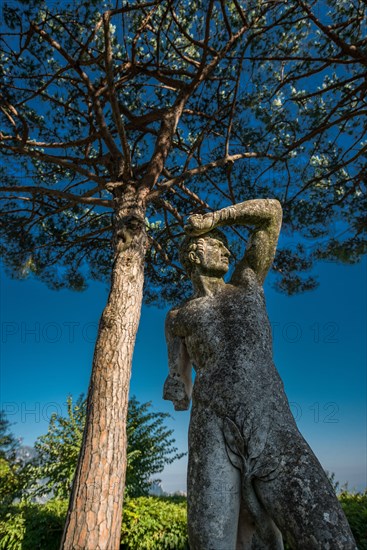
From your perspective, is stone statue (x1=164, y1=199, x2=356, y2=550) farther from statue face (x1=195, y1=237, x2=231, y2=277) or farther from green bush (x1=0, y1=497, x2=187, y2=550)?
green bush (x1=0, y1=497, x2=187, y2=550)

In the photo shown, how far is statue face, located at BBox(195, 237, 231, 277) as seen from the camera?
2994 mm

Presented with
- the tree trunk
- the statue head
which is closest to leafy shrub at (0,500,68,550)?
the tree trunk

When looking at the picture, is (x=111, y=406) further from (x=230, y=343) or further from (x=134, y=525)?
(x=134, y=525)

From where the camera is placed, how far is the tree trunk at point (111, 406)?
10.7ft

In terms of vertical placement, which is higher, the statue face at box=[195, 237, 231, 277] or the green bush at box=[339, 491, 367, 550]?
the statue face at box=[195, 237, 231, 277]

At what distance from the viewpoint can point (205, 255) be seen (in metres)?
3.00

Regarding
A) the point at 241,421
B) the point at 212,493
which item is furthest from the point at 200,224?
the point at 212,493

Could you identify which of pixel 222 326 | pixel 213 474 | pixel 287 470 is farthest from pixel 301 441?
pixel 222 326

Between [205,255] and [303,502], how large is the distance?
1.65 metres

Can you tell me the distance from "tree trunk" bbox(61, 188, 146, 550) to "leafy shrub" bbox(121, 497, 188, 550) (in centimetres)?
170

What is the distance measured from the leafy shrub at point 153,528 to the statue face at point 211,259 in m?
3.47

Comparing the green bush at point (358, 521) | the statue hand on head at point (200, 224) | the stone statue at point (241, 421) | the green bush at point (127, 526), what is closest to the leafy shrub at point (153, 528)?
the green bush at point (127, 526)

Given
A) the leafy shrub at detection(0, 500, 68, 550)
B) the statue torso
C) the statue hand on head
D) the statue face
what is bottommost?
the leafy shrub at detection(0, 500, 68, 550)

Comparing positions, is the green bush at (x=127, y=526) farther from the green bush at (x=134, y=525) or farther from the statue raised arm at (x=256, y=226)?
the statue raised arm at (x=256, y=226)
